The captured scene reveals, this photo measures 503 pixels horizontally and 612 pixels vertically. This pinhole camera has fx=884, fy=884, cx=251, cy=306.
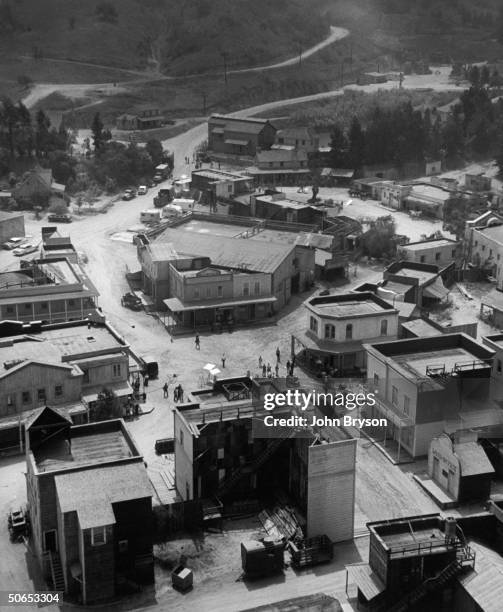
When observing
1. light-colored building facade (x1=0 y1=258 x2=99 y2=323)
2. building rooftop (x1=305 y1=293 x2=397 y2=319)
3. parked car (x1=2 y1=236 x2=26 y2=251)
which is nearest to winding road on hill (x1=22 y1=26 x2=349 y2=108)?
parked car (x1=2 y1=236 x2=26 y2=251)

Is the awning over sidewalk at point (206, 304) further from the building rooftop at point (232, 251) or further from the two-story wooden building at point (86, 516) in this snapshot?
the two-story wooden building at point (86, 516)

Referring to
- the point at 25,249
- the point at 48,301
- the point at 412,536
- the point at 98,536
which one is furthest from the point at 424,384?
the point at 25,249

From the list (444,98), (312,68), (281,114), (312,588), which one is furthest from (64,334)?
(312,68)

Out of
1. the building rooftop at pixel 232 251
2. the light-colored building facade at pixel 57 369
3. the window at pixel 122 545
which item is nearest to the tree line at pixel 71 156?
the building rooftop at pixel 232 251

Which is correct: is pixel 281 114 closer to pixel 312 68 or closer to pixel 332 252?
pixel 312 68

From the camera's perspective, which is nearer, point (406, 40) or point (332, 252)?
point (332, 252)

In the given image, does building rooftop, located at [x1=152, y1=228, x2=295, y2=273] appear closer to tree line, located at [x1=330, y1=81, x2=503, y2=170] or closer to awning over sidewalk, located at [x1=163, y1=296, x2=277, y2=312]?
awning over sidewalk, located at [x1=163, y1=296, x2=277, y2=312]

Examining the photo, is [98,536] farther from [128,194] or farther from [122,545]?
[128,194]
